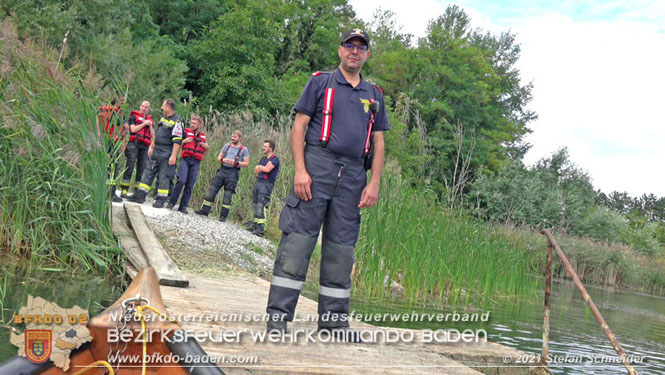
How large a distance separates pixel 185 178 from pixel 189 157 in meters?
0.42

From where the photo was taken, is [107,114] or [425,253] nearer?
→ [107,114]

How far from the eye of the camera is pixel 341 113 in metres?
3.70

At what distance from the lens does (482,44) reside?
51562mm

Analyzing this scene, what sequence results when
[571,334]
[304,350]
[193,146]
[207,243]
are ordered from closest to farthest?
[304,350], [571,334], [207,243], [193,146]

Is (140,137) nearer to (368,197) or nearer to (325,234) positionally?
(325,234)

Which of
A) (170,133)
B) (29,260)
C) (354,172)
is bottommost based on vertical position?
(29,260)

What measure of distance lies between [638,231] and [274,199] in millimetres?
32327

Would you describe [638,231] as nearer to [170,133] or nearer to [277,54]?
[277,54]

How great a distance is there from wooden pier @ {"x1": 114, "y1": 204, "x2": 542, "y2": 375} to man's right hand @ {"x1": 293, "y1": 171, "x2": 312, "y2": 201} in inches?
32.2

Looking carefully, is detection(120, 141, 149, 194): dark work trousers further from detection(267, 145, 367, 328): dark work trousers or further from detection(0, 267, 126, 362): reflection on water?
detection(267, 145, 367, 328): dark work trousers

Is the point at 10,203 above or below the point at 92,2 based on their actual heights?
below

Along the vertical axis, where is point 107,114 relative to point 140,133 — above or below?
below

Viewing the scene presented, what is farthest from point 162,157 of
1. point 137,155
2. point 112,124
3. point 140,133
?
point 112,124

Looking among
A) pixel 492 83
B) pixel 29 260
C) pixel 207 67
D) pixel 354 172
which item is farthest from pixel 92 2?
pixel 492 83
